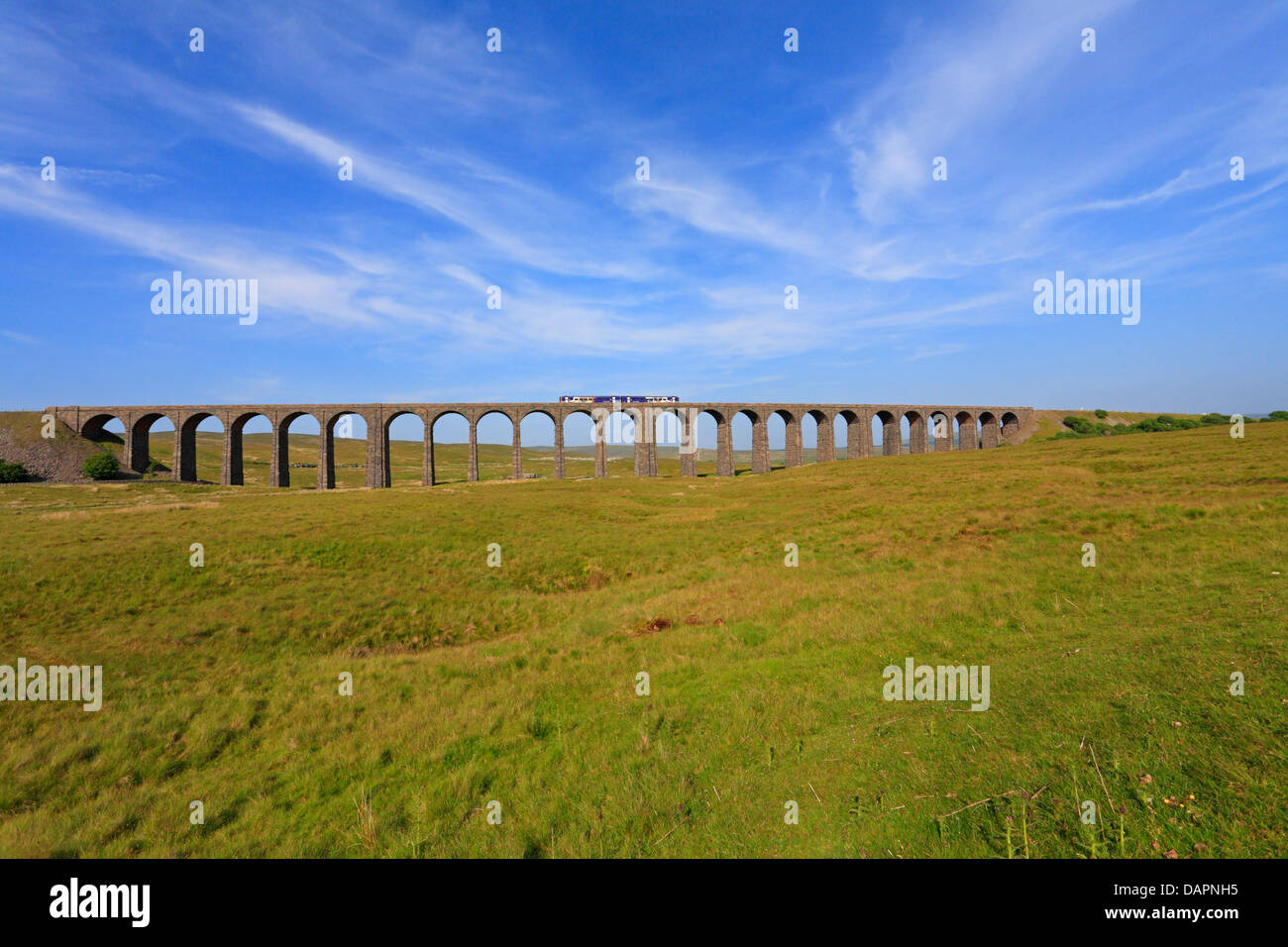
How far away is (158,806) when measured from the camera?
26.9 feet

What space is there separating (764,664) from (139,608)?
21193 millimetres

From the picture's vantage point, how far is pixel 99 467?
62.7 m

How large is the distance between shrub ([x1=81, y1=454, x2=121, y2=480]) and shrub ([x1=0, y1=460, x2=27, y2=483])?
5.27 metres

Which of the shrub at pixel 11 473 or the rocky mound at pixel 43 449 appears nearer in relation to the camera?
the shrub at pixel 11 473

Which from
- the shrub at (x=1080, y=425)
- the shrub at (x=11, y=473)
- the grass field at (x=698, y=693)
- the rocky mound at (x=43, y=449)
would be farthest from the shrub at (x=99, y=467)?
the shrub at (x=1080, y=425)

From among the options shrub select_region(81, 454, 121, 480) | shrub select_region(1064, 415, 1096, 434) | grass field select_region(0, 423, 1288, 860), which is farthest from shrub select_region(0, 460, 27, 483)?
shrub select_region(1064, 415, 1096, 434)

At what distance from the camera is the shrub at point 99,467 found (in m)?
62.6

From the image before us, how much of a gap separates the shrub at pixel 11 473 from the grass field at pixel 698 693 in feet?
195

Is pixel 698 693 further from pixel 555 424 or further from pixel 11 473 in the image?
pixel 11 473

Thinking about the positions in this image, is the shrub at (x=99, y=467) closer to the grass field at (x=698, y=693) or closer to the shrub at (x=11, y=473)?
Result: the shrub at (x=11, y=473)
